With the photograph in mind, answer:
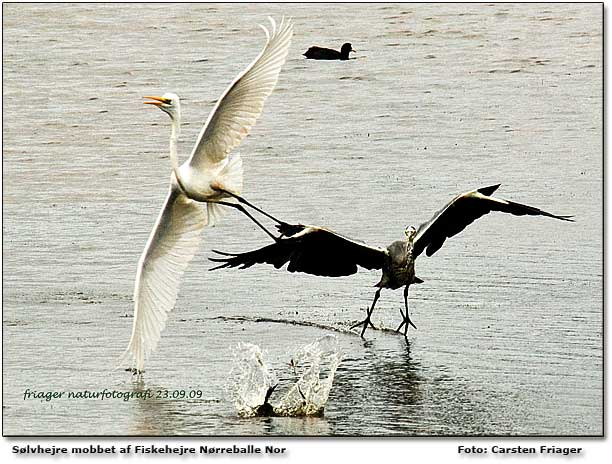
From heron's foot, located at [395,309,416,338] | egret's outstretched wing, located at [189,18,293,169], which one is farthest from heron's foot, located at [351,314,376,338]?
egret's outstretched wing, located at [189,18,293,169]

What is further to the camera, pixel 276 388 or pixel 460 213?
pixel 460 213

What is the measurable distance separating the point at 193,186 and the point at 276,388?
1.18 metres

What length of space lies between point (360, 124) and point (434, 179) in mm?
1041

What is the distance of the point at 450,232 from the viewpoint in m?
8.68

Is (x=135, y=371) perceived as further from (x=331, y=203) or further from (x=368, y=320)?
(x=331, y=203)

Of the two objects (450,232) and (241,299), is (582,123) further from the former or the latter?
(241,299)

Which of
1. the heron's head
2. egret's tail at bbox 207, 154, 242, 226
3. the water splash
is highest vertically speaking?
the heron's head

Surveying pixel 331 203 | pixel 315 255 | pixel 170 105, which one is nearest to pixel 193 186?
pixel 170 105

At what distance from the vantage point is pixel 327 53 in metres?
11.4

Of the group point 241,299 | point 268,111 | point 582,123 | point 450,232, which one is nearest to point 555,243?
point 582,123

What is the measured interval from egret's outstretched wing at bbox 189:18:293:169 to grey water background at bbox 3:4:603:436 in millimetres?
1231

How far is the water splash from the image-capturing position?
780 cm

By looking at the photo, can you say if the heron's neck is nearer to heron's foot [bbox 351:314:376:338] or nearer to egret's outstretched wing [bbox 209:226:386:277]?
egret's outstretched wing [bbox 209:226:386:277]

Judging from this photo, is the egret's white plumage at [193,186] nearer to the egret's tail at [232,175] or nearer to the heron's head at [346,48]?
the egret's tail at [232,175]
